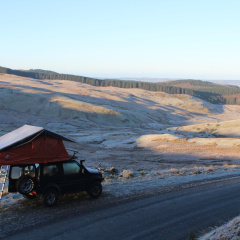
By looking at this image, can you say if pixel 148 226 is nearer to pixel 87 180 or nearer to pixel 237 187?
pixel 87 180

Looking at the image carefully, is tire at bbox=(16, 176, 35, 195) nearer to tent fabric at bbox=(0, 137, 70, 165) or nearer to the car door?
tent fabric at bbox=(0, 137, 70, 165)

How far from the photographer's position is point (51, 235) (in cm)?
805

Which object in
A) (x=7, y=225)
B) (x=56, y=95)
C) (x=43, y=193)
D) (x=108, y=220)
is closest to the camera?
(x=7, y=225)

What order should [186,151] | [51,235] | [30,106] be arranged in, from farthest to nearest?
[30,106] → [186,151] → [51,235]

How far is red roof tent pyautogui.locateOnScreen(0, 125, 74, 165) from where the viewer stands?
10.0 metres

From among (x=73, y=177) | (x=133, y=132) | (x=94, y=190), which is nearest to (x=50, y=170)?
(x=73, y=177)

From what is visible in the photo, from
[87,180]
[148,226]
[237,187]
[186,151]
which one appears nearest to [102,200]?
[87,180]

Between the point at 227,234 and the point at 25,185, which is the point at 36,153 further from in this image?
the point at 227,234

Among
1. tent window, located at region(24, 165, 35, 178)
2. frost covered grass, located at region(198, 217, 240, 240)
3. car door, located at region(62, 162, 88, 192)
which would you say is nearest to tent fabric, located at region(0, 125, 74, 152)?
tent window, located at region(24, 165, 35, 178)

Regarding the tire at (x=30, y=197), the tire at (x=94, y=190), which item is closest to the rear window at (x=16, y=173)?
the tire at (x=30, y=197)

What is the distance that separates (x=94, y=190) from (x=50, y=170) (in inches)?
82.8

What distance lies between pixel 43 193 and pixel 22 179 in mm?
882

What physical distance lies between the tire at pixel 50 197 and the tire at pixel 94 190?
1525 millimetres

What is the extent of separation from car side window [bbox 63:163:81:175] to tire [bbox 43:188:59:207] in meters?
0.83
